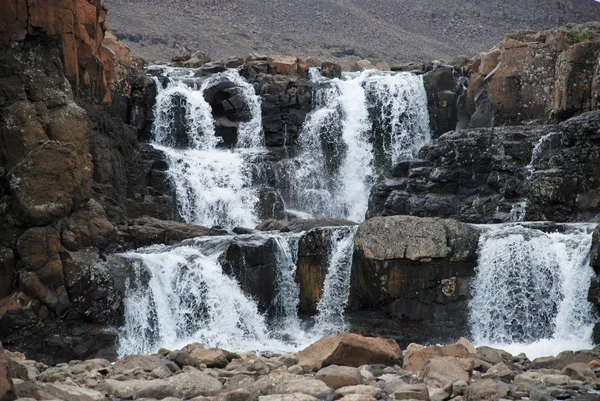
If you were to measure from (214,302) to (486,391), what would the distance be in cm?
1163

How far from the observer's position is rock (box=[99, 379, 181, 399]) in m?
10.2

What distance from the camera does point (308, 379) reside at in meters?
10.2

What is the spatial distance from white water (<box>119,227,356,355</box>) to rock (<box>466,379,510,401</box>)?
9.98 m

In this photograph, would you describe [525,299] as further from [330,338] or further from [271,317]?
[330,338]

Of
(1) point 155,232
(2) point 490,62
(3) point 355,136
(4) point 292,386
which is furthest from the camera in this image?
(3) point 355,136

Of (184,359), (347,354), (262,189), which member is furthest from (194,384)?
(262,189)

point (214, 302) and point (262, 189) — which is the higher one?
point (262, 189)

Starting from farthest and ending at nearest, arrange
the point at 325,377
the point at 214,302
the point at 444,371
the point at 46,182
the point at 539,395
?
the point at 214,302 → the point at 46,182 → the point at 444,371 → the point at 325,377 → the point at 539,395

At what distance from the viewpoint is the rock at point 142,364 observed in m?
12.3

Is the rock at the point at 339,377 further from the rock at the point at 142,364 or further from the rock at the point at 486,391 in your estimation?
the rock at the point at 142,364

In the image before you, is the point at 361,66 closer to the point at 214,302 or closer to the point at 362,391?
the point at 214,302

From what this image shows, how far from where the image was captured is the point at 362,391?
32.3ft

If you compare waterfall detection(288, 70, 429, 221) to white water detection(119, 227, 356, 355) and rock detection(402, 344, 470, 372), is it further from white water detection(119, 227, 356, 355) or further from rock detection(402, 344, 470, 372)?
rock detection(402, 344, 470, 372)

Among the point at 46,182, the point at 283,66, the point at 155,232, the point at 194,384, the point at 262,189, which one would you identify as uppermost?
the point at 283,66
